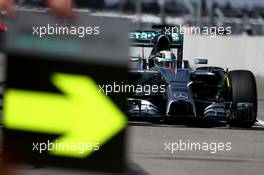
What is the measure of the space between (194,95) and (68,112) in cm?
681

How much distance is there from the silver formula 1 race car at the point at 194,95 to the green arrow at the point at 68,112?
590cm

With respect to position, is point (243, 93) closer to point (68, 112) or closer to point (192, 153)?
point (192, 153)

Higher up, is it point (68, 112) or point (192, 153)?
point (68, 112)

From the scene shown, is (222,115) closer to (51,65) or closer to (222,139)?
(222,139)

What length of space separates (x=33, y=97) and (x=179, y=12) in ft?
110

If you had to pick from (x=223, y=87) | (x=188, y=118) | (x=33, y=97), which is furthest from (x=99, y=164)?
(x=223, y=87)

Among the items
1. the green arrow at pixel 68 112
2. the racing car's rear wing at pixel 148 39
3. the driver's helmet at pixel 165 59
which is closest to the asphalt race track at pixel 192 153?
the driver's helmet at pixel 165 59

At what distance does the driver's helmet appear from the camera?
1041cm

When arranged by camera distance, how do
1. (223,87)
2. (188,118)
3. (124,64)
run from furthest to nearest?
(223,87) < (188,118) < (124,64)

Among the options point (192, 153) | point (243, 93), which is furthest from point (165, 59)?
point (192, 153)

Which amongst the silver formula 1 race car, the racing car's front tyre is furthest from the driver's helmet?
the racing car's front tyre

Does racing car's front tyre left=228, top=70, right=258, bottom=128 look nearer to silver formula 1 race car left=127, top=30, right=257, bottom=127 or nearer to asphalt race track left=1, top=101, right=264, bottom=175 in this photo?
silver formula 1 race car left=127, top=30, right=257, bottom=127

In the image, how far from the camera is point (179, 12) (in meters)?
36.2

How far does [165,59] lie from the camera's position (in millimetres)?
10492
